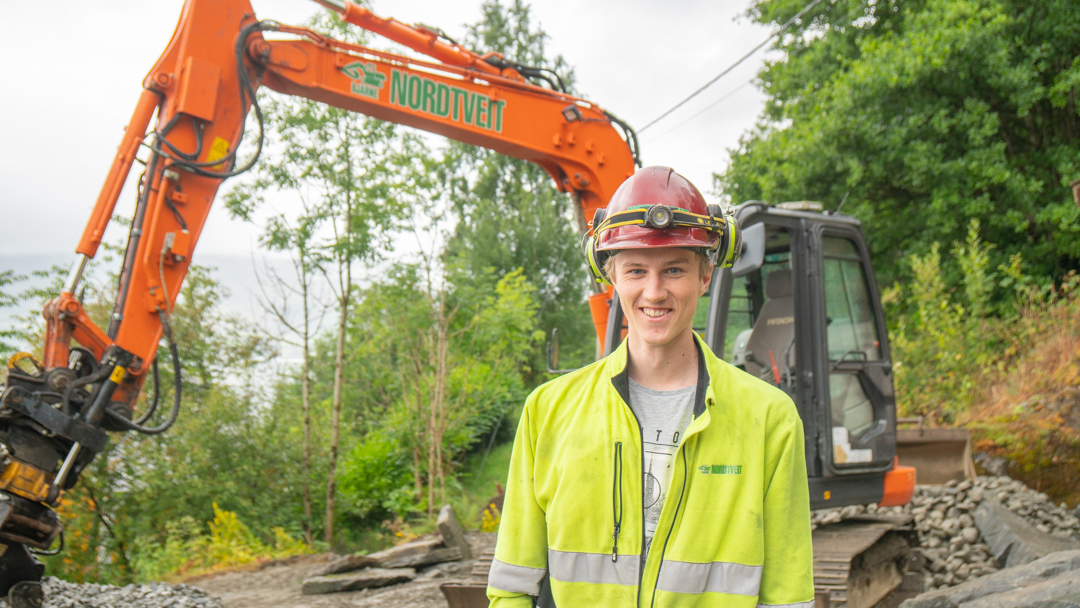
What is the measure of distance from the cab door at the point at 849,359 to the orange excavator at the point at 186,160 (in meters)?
0.27

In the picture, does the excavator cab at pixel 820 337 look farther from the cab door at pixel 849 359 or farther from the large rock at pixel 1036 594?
the large rock at pixel 1036 594

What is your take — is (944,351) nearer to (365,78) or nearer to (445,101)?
(445,101)

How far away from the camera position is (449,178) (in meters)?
24.2

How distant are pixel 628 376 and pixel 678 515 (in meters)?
0.33

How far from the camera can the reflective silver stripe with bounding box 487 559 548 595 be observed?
1.70 meters

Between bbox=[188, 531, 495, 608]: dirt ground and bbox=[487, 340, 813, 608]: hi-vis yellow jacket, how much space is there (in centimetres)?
420

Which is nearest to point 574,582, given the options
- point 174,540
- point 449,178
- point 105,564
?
point 174,540

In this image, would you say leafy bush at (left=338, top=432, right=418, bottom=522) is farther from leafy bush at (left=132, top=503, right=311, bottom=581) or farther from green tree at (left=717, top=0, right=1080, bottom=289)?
green tree at (left=717, top=0, right=1080, bottom=289)

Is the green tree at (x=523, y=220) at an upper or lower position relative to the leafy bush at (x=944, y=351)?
upper

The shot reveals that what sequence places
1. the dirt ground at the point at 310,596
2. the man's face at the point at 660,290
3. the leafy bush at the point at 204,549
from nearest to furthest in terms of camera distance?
the man's face at the point at 660,290 < the dirt ground at the point at 310,596 < the leafy bush at the point at 204,549

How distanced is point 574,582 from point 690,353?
549mm

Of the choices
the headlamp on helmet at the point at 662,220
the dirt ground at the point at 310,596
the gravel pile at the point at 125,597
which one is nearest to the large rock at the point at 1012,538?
the dirt ground at the point at 310,596

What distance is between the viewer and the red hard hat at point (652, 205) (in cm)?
170

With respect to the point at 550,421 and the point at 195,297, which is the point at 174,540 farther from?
the point at 550,421
